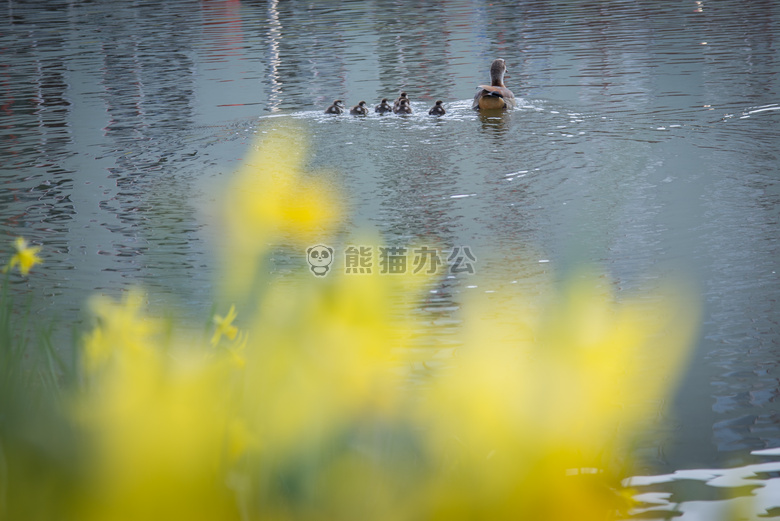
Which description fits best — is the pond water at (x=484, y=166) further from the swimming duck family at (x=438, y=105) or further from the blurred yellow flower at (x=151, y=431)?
the blurred yellow flower at (x=151, y=431)

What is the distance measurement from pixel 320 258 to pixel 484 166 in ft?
9.62

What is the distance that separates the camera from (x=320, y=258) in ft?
26.3

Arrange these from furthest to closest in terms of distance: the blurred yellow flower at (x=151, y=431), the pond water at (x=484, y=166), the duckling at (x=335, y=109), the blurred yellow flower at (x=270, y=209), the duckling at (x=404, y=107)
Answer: the duckling at (x=335, y=109)
the duckling at (x=404, y=107)
the blurred yellow flower at (x=270, y=209)
the pond water at (x=484, y=166)
the blurred yellow flower at (x=151, y=431)

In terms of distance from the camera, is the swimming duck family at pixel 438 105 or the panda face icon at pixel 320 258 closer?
the panda face icon at pixel 320 258

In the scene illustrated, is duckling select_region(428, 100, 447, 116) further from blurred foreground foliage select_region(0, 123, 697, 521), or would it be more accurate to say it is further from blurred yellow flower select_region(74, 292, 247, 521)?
blurred yellow flower select_region(74, 292, 247, 521)

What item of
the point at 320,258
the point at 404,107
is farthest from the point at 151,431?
the point at 404,107

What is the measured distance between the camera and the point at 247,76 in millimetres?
18312

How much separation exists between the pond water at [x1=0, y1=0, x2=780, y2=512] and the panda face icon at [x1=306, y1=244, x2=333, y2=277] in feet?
0.69

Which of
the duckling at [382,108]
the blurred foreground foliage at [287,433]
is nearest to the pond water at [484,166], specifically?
the duckling at [382,108]

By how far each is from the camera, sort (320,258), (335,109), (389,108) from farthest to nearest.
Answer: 1. (389,108)
2. (335,109)
3. (320,258)

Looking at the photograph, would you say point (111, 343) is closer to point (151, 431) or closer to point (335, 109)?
point (151, 431)

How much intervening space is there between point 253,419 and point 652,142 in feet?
28.8

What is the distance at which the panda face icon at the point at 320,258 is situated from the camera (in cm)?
773

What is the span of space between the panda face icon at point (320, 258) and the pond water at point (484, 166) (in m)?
0.21
